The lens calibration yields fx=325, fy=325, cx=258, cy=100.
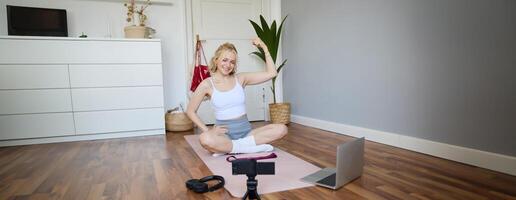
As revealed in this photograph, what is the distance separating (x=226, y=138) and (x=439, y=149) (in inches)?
57.7

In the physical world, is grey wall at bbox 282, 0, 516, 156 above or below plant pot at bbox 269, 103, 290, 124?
above

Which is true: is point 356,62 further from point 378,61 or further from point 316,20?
point 316,20

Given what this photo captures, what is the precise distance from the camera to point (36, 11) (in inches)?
126

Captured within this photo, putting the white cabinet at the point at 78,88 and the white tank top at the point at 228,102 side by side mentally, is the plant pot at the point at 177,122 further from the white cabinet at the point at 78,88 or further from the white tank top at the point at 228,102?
the white tank top at the point at 228,102

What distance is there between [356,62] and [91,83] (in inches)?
101

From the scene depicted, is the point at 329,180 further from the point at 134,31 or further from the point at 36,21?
the point at 36,21

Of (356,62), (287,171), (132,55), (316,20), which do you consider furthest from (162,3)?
(287,171)

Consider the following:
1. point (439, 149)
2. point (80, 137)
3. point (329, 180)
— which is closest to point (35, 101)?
point (80, 137)

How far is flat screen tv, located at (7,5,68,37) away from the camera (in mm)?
3100

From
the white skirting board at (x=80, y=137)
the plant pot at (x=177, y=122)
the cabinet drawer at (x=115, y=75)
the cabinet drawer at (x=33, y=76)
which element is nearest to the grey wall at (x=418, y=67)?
the plant pot at (x=177, y=122)

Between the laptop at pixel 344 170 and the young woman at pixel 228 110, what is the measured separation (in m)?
0.59

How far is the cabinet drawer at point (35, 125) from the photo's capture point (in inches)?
118

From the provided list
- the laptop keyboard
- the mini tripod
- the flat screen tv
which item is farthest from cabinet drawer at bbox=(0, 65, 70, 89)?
the laptop keyboard

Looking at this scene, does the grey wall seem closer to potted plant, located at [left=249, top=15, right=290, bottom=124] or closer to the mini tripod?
potted plant, located at [left=249, top=15, right=290, bottom=124]
